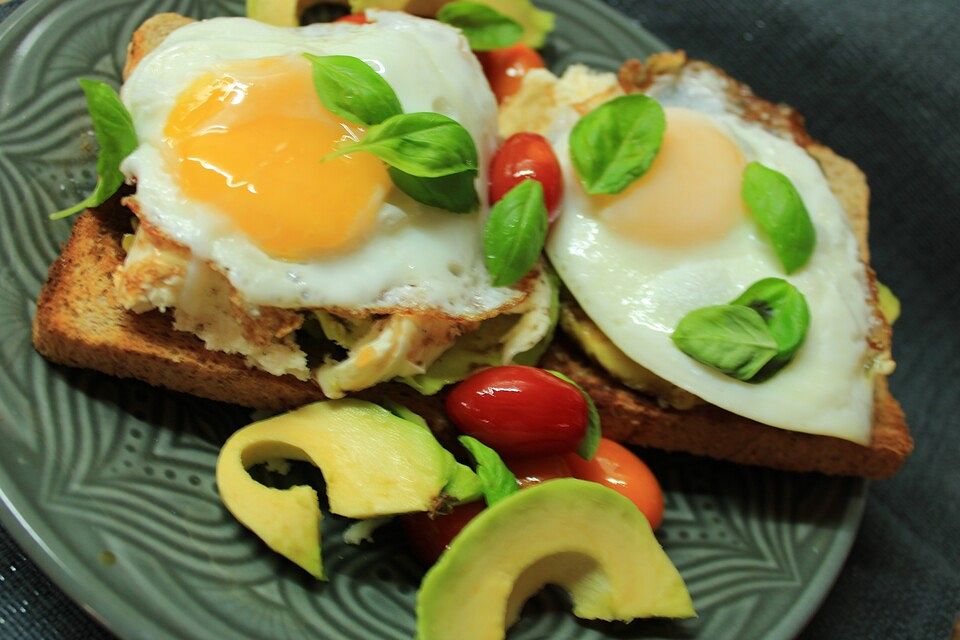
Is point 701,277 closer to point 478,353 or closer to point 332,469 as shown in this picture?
point 478,353

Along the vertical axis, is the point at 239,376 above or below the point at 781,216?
below

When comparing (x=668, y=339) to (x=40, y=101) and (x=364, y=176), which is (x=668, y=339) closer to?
(x=364, y=176)

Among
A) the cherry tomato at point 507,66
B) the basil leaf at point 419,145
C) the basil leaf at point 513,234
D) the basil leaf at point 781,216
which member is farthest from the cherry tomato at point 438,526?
the cherry tomato at point 507,66

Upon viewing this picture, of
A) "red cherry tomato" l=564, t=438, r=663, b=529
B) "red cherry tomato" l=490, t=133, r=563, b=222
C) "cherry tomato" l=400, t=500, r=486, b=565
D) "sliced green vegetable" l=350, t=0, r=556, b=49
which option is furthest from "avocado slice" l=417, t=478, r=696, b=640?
"sliced green vegetable" l=350, t=0, r=556, b=49

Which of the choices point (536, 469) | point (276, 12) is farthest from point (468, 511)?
point (276, 12)

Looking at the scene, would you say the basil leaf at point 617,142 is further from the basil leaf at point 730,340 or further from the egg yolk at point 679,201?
the basil leaf at point 730,340

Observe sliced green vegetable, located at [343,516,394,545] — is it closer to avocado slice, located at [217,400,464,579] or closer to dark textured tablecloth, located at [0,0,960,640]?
avocado slice, located at [217,400,464,579]
